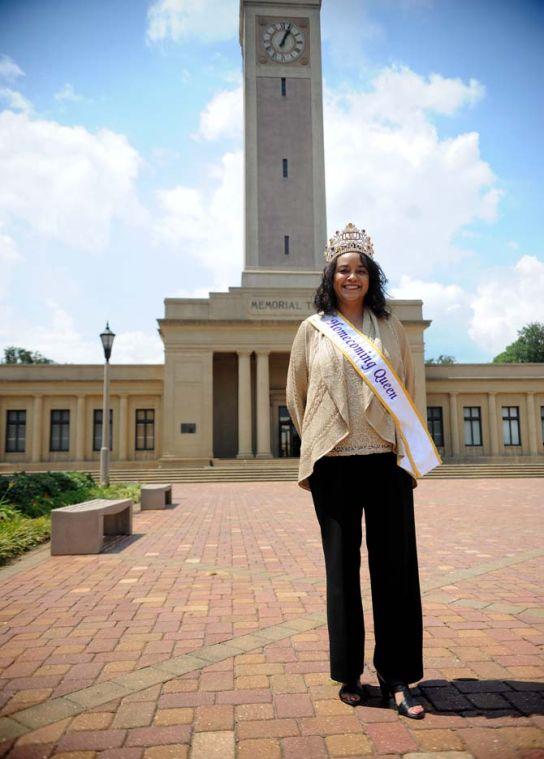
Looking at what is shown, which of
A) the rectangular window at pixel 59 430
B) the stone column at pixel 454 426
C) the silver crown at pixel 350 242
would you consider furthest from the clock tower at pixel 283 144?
the silver crown at pixel 350 242

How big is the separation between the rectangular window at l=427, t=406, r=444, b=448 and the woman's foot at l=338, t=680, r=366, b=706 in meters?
36.2

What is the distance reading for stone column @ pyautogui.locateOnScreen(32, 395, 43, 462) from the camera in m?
36.1

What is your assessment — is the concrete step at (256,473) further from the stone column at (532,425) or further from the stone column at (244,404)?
the stone column at (532,425)

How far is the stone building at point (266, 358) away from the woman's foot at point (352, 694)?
3047 cm

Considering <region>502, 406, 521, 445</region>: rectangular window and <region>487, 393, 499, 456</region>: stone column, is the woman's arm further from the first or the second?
<region>502, 406, 521, 445</region>: rectangular window

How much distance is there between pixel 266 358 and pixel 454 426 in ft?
44.6

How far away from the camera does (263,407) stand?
33375 millimetres

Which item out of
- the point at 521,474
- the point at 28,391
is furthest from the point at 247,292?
the point at 521,474

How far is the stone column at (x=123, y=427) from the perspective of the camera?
36.3 m

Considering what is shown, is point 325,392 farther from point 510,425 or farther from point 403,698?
point 510,425

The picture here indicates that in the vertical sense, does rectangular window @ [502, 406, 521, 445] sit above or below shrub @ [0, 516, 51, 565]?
above

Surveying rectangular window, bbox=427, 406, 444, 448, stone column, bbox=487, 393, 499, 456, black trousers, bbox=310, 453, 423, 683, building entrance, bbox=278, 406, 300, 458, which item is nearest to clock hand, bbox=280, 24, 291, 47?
building entrance, bbox=278, 406, 300, 458

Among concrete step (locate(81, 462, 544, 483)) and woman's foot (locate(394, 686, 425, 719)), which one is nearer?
woman's foot (locate(394, 686, 425, 719))

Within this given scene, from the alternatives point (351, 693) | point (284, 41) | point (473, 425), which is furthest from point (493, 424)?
point (351, 693)
